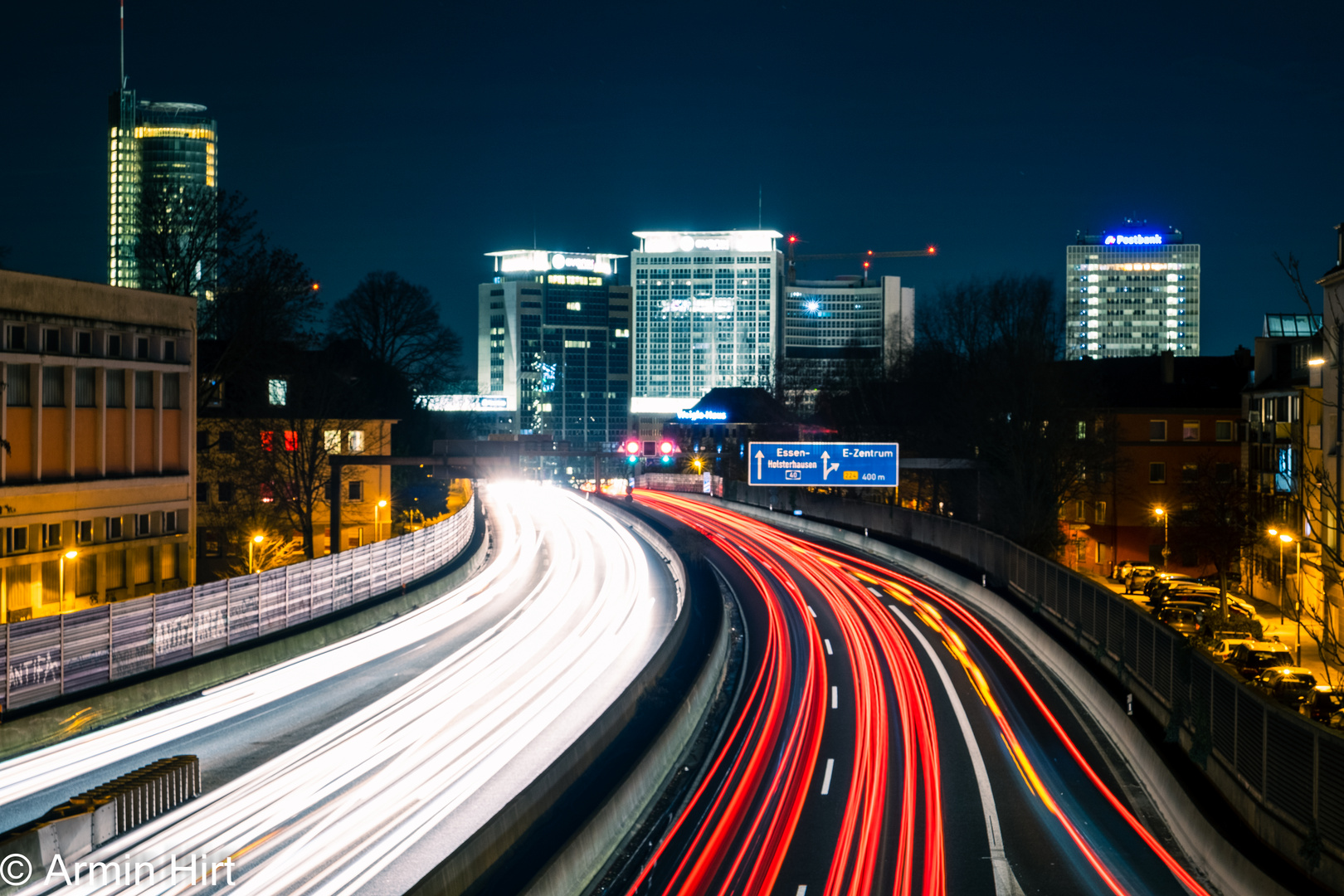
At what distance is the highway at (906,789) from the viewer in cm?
1423

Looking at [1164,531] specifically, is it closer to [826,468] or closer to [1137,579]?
[1137,579]

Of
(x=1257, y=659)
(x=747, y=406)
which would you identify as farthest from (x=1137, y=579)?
(x=747, y=406)

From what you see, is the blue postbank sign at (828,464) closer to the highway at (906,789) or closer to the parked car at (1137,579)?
the parked car at (1137,579)

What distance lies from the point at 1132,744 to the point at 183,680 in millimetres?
18328

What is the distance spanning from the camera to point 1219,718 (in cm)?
1670

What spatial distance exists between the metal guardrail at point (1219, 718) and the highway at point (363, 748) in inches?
422

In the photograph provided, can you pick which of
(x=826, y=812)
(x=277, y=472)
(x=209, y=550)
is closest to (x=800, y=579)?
(x=277, y=472)

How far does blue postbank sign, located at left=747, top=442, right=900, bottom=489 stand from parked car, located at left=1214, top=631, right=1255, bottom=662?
1875 cm

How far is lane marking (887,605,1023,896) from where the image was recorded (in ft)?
45.6

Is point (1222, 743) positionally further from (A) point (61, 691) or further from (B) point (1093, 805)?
(A) point (61, 691)

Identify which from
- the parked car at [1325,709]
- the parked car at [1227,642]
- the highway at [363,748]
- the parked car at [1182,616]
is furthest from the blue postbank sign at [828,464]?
the parked car at [1325,709]

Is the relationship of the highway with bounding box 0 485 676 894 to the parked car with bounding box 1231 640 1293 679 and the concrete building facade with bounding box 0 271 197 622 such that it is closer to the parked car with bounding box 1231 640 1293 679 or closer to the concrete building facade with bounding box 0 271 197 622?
the concrete building facade with bounding box 0 271 197 622

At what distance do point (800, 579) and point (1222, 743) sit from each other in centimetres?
2696

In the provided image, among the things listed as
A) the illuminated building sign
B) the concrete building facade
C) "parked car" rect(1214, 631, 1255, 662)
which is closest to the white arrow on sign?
"parked car" rect(1214, 631, 1255, 662)
